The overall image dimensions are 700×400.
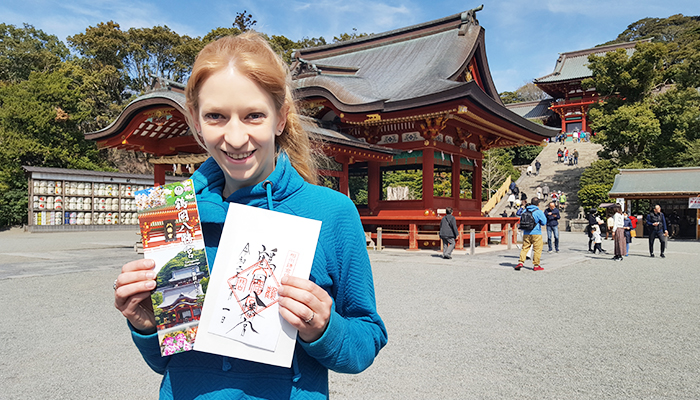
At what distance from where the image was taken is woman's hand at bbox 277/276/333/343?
0.95 meters

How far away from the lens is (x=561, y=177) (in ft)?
96.0

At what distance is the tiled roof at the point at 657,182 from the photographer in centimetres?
1922

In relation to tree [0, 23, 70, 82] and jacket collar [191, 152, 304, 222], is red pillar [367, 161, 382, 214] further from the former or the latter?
tree [0, 23, 70, 82]

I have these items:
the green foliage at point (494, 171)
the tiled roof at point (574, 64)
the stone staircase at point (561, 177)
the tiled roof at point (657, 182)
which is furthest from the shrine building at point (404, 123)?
the tiled roof at point (574, 64)

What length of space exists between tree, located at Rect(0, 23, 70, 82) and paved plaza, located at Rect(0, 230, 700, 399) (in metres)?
29.5

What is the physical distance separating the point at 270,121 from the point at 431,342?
346 cm

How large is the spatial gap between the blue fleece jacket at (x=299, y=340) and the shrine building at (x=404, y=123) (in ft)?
28.8

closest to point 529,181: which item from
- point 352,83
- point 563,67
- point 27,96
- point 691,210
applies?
point 691,210

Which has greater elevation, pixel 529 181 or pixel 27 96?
pixel 27 96

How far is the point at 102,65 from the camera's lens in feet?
102

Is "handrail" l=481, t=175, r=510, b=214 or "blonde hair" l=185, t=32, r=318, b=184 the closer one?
"blonde hair" l=185, t=32, r=318, b=184

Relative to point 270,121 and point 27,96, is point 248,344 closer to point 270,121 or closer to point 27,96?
point 270,121

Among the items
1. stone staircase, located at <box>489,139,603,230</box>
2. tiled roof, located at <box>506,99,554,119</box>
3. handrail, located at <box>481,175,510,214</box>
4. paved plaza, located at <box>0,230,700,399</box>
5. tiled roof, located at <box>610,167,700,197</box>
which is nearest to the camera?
paved plaza, located at <box>0,230,700,399</box>

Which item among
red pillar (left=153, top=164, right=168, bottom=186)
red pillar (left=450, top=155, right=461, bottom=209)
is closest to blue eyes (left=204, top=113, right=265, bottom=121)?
red pillar (left=450, top=155, right=461, bottom=209)
